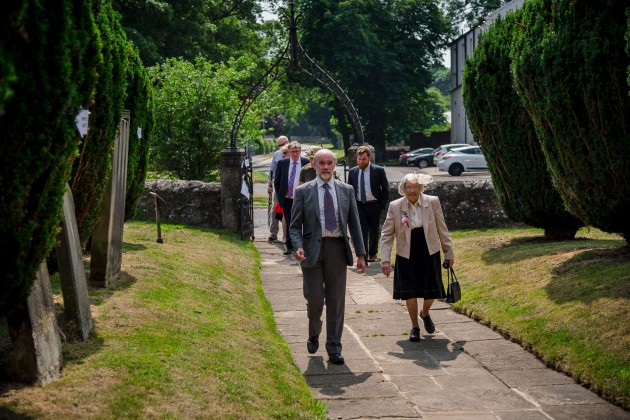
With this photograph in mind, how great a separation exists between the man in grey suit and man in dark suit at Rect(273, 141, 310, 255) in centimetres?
692

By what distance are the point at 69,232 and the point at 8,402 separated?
2269 mm

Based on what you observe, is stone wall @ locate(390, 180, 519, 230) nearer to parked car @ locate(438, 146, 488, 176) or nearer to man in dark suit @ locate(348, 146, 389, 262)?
man in dark suit @ locate(348, 146, 389, 262)

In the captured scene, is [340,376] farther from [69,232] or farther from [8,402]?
[8,402]

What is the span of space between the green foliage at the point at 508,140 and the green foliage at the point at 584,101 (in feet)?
6.96

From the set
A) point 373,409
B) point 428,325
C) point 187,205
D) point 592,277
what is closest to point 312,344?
point 428,325

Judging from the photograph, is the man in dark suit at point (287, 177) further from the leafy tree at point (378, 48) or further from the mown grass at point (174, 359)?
the leafy tree at point (378, 48)

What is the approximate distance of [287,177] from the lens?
52.9 ft

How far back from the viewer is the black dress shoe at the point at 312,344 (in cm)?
916

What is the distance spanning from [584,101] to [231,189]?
9.59 metres

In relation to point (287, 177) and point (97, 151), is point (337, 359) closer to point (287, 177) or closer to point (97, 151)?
point (97, 151)

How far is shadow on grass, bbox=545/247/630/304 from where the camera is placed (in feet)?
32.6

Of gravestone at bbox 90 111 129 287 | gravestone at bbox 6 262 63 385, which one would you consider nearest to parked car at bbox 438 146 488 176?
gravestone at bbox 90 111 129 287

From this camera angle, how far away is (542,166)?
1447 centimetres

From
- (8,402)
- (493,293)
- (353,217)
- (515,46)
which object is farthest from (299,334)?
(515,46)
